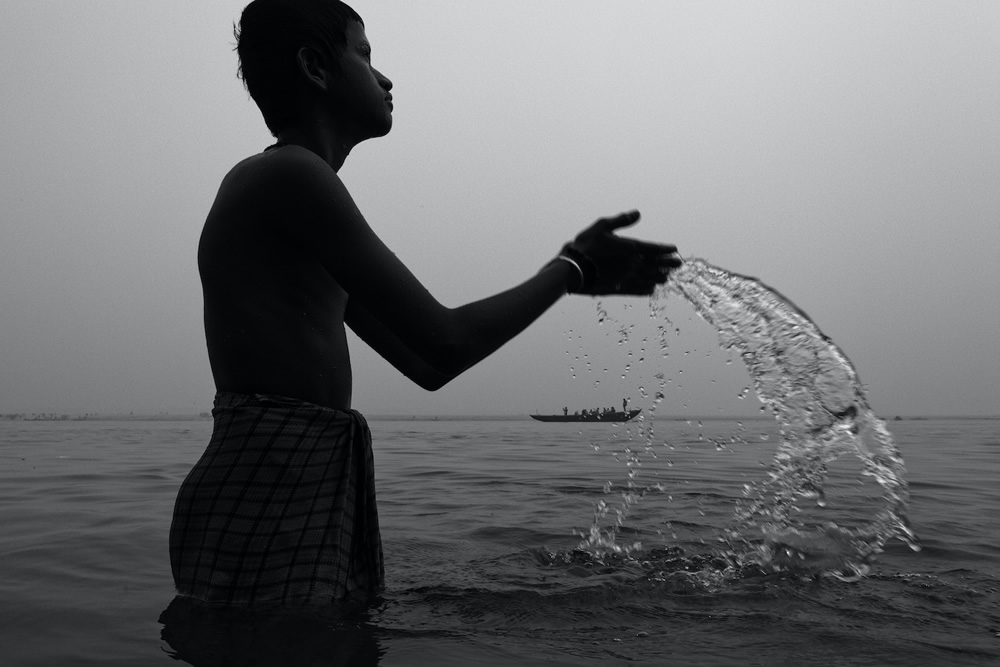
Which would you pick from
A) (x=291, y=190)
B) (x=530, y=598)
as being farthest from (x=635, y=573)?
(x=291, y=190)

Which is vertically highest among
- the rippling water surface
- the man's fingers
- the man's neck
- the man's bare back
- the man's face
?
the man's face

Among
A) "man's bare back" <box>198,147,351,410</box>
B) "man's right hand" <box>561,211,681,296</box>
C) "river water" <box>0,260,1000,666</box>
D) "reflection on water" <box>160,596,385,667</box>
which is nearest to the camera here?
"reflection on water" <box>160,596,385,667</box>

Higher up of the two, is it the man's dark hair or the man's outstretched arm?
the man's dark hair

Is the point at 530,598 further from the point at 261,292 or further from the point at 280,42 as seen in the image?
the point at 280,42

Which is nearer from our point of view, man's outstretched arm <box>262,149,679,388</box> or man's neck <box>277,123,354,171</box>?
man's outstretched arm <box>262,149,679,388</box>

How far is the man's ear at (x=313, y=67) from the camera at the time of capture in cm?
186

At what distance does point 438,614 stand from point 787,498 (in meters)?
2.27

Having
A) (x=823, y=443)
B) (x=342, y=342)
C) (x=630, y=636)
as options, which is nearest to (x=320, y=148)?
(x=342, y=342)

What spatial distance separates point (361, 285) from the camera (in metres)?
1.60

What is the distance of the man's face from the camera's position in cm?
192

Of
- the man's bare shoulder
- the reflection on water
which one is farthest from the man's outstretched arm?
the reflection on water

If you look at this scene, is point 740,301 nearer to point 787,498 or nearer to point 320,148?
point 787,498

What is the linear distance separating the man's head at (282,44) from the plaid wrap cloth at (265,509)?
788 mm

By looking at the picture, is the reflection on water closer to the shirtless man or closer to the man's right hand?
the shirtless man
